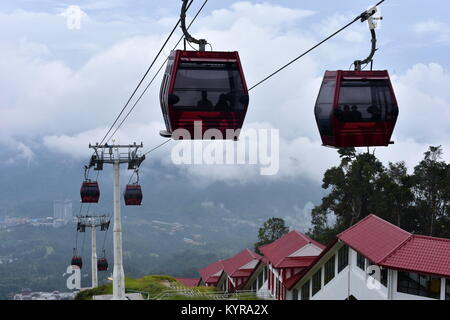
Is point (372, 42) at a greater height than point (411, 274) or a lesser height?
greater

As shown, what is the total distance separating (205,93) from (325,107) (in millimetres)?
2215

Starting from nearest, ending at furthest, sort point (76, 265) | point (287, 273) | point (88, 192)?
point (88, 192)
point (287, 273)
point (76, 265)

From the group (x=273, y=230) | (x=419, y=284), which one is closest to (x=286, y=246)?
(x=419, y=284)

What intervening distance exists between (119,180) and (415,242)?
14.1 m

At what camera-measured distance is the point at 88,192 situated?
922 inches

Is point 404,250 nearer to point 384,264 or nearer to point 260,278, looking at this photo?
point 384,264

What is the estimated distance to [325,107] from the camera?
28.9 ft

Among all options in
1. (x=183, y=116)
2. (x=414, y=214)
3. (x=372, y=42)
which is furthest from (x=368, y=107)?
(x=414, y=214)

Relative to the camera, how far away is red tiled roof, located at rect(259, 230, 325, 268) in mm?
35222

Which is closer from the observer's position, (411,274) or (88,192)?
(411,274)

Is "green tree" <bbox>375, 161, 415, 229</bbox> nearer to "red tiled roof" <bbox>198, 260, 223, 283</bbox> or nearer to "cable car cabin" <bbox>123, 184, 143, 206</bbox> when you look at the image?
"red tiled roof" <bbox>198, 260, 223, 283</bbox>

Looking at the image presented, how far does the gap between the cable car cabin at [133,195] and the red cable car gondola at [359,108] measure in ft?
52.2

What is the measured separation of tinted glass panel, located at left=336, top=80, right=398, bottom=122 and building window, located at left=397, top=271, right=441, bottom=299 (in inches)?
595
